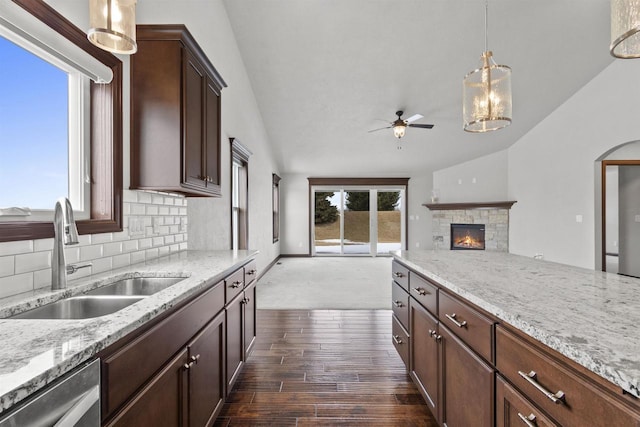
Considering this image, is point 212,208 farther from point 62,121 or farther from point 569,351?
point 569,351

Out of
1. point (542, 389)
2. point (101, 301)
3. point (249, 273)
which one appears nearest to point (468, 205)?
point (249, 273)

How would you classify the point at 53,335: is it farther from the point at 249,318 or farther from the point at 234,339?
the point at 249,318

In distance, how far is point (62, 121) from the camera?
1608mm

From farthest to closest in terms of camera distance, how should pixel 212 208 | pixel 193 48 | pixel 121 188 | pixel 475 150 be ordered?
1. pixel 475 150
2. pixel 212 208
3. pixel 193 48
4. pixel 121 188

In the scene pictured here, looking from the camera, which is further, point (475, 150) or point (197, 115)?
point (475, 150)

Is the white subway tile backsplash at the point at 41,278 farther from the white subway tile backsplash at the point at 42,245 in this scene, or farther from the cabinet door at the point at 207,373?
the cabinet door at the point at 207,373

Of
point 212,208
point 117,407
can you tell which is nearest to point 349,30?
point 212,208

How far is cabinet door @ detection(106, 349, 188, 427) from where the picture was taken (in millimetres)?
911

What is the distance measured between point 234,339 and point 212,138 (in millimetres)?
1559

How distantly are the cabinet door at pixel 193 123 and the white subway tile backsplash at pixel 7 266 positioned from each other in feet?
Answer: 3.07

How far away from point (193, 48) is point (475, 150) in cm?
670

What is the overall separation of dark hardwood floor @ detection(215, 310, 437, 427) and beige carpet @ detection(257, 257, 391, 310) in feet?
2.61

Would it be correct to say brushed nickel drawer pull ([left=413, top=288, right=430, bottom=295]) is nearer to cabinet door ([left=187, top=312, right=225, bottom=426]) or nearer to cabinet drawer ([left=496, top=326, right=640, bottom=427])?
cabinet drawer ([left=496, top=326, right=640, bottom=427])

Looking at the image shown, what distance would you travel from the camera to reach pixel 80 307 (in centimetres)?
131
